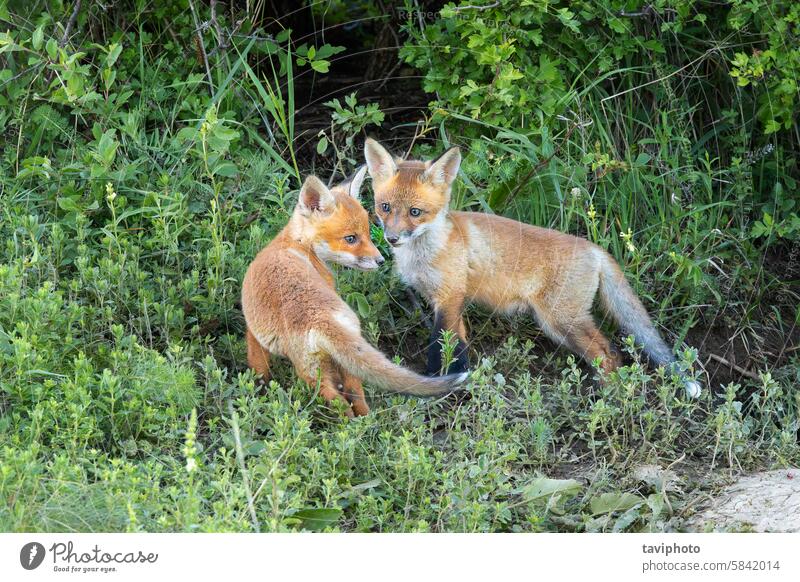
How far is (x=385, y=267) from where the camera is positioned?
6035 millimetres

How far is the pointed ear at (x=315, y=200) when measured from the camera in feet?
17.0

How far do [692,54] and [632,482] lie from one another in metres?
3.39

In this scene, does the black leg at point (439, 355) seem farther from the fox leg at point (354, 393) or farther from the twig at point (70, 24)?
the twig at point (70, 24)

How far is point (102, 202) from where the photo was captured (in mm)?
5863

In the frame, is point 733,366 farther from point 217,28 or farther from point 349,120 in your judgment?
point 217,28

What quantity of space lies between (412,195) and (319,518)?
6.99ft

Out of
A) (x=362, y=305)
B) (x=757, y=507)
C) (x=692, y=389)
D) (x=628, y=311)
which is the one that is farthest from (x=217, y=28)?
(x=757, y=507)

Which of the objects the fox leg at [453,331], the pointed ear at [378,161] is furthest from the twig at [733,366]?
the pointed ear at [378,161]

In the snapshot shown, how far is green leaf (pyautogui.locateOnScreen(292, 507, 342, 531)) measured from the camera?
4086 millimetres

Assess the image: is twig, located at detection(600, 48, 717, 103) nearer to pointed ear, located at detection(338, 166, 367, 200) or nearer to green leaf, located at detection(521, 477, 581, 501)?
pointed ear, located at detection(338, 166, 367, 200)

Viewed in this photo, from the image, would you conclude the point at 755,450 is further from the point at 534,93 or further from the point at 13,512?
the point at 13,512

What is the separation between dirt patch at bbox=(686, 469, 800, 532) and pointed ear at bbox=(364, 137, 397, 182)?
8.26 feet

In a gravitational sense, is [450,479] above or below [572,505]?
above

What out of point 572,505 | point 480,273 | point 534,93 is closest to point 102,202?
point 480,273
